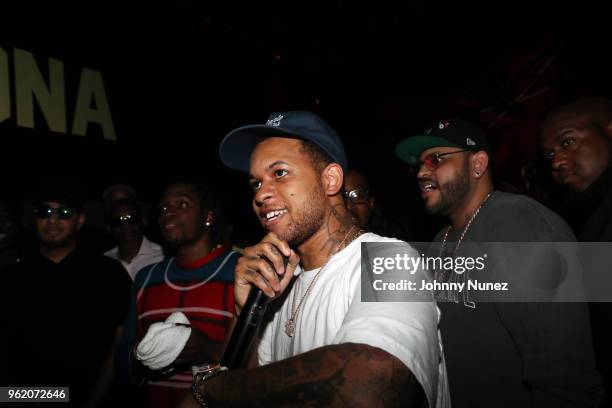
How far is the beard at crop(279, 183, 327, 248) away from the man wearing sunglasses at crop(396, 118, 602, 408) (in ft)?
3.24

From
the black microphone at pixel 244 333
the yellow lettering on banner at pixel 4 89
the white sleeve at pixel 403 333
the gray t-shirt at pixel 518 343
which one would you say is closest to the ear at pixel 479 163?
the gray t-shirt at pixel 518 343

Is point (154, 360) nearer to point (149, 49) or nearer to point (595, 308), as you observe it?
point (595, 308)

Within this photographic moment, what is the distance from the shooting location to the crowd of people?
1.02m

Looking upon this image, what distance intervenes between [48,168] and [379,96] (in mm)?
5997

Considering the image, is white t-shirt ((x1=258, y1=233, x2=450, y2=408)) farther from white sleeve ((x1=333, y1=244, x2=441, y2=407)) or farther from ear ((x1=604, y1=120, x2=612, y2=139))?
ear ((x1=604, y1=120, x2=612, y2=139))

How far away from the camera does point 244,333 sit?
1.26 meters

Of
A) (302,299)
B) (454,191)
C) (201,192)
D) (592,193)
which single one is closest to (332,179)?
(302,299)

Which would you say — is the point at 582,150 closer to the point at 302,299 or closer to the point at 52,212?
the point at 302,299

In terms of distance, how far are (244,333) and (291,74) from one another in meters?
7.55

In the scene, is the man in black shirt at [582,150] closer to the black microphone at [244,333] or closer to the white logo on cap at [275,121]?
the white logo on cap at [275,121]

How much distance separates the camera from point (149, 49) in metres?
6.11

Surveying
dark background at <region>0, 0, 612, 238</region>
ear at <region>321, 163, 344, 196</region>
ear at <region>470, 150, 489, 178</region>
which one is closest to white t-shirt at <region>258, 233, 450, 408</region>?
ear at <region>321, 163, 344, 196</region>

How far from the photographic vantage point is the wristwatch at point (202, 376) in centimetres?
115

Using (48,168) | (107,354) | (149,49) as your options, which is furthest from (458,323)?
(149,49)
